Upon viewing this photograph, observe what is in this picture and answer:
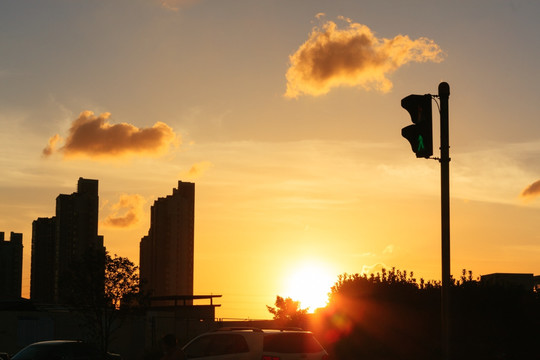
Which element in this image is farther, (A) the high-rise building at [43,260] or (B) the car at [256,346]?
(A) the high-rise building at [43,260]

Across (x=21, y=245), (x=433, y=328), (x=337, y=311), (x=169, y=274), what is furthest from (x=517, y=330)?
(x=21, y=245)

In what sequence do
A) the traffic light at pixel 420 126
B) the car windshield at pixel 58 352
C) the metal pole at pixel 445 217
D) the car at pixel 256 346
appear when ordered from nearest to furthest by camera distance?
the metal pole at pixel 445 217 → the traffic light at pixel 420 126 → the car at pixel 256 346 → the car windshield at pixel 58 352

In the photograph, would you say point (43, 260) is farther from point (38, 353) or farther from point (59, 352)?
point (38, 353)

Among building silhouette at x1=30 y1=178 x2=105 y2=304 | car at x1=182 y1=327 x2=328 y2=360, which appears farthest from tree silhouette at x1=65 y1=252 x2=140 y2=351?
building silhouette at x1=30 y1=178 x2=105 y2=304

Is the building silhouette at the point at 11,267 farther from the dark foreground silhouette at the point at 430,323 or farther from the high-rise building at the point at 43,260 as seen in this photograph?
the dark foreground silhouette at the point at 430,323

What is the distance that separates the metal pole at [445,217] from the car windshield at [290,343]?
31.4 ft

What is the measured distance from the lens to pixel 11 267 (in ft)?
571

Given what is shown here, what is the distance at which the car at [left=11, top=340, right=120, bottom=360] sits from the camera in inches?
987

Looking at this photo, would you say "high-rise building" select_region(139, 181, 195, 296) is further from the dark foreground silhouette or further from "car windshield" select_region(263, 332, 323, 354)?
"car windshield" select_region(263, 332, 323, 354)

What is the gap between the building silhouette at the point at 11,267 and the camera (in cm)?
16800

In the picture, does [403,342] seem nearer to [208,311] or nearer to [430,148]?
[430,148]

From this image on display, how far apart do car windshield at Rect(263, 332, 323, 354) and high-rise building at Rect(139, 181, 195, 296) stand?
359 ft

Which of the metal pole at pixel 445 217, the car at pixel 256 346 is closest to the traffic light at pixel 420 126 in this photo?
the metal pole at pixel 445 217

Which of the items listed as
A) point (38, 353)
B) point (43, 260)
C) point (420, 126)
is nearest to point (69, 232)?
point (43, 260)
